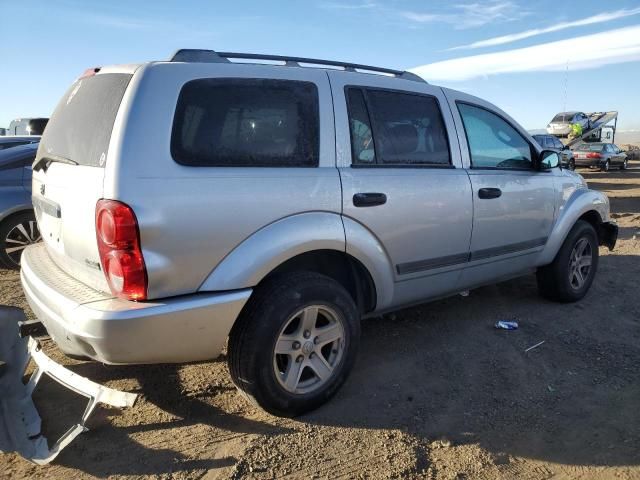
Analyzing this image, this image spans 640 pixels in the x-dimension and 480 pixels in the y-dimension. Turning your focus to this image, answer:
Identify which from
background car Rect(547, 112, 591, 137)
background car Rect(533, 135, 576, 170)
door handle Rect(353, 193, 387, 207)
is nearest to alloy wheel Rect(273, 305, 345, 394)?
door handle Rect(353, 193, 387, 207)

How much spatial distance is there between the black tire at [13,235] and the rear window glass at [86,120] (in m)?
2.98

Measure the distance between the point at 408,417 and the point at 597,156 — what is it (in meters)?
26.3

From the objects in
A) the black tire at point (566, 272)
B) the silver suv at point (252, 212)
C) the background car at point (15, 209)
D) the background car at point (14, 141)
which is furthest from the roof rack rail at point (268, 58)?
the background car at point (14, 141)

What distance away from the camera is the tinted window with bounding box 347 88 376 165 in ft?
10.6

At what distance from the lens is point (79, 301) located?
8.29ft

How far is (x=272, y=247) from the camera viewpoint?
9.00ft

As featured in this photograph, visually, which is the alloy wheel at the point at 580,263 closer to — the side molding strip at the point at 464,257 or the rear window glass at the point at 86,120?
the side molding strip at the point at 464,257

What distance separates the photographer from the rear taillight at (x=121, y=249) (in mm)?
2369

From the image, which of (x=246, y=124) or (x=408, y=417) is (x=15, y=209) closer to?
(x=246, y=124)

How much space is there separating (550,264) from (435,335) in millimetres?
1484

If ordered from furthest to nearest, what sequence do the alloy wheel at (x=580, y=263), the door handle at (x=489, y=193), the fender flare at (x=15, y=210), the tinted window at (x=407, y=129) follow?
the fender flare at (x=15, y=210)
the alloy wheel at (x=580, y=263)
the door handle at (x=489, y=193)
the tinted window at (x=407, y=129)

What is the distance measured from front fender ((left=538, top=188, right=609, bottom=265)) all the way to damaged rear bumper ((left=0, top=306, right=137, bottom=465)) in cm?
371

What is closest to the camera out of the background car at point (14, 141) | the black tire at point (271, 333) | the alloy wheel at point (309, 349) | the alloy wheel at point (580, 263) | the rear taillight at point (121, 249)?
the rear taillight at point (121, 249)

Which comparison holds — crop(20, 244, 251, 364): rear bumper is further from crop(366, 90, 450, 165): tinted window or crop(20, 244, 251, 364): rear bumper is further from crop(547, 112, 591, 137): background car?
crop(547, 112, 591, 137): background car
